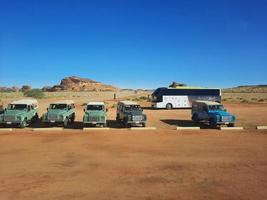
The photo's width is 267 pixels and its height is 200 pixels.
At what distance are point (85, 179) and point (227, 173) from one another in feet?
17.1

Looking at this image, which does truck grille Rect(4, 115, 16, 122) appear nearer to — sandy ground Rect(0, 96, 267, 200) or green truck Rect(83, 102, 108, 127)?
sandy ground Rect(0, 96, 267, 200)

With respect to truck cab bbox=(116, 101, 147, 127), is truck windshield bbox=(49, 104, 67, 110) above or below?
above

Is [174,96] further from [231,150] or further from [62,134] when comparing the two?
[231,150]

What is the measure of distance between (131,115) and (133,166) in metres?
12.7

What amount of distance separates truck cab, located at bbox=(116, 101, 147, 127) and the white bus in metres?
21.6

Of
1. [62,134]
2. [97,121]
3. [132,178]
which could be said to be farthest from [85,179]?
[97,121]

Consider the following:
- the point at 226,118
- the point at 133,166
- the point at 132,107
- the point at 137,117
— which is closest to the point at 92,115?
the point at 137,117

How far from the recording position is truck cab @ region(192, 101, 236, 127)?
2812cm

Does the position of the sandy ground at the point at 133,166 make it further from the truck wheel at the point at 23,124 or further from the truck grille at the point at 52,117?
the truck grille at the point at 52,117

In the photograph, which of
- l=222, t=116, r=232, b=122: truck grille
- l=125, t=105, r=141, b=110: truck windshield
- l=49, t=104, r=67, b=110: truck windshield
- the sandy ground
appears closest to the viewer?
the sandy ground

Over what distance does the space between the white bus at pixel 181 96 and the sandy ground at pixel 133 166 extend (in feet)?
88.8

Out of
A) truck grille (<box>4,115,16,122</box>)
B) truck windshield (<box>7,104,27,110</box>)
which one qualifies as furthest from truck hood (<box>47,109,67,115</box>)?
truck grille (<box>4,115,16,122</box>)

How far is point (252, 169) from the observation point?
48.3 feet

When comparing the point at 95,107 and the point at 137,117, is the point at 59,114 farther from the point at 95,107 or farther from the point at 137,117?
the point at 137,117
